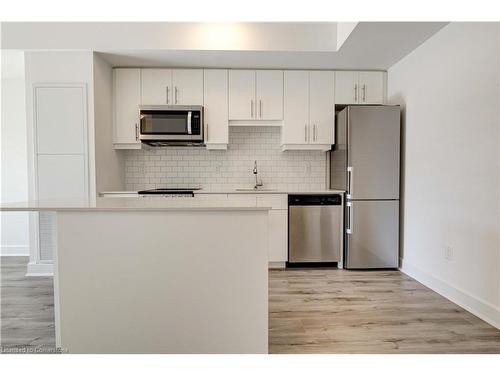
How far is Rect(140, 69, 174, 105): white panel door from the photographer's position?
376 cm

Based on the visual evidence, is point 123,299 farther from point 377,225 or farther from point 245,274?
point 377,225

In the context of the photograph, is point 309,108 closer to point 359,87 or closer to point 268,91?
point 268,91

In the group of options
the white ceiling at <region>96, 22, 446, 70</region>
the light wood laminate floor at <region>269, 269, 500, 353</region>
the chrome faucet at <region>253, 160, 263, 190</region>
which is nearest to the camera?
the light wood laminate floor at <region>269, 269, 500, 353</region>

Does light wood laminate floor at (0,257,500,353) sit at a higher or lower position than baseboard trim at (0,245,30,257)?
lower

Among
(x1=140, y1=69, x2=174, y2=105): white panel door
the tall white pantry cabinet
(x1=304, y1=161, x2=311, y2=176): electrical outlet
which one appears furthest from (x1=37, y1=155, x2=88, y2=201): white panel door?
(x1=304, y1=161, x2=311, y2=176): electrical outlet

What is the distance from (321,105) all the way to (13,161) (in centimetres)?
419

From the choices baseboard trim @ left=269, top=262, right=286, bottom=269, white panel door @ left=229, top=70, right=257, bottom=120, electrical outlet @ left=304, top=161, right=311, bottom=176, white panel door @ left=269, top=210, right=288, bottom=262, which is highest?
white panel door @ left=229, top=70, right=257, bottom=120

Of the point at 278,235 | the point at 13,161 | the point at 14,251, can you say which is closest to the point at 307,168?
the point at 278,235

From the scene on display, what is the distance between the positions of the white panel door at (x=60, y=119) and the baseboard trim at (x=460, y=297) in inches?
148

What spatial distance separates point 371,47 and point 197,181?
2.53m

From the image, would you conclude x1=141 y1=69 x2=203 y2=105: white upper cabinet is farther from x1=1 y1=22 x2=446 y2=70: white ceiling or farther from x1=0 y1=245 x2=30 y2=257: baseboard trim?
x1=0 y1=245 x2=30 y2=257: baseboard trim

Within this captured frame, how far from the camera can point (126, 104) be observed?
3.77 meters

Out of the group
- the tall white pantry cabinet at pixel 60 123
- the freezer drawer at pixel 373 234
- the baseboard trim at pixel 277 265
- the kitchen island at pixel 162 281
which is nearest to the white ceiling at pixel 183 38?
the tall white pantry cabinet at pixel 60 123

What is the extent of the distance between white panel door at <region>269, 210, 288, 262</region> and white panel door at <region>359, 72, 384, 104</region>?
68.2 inches
